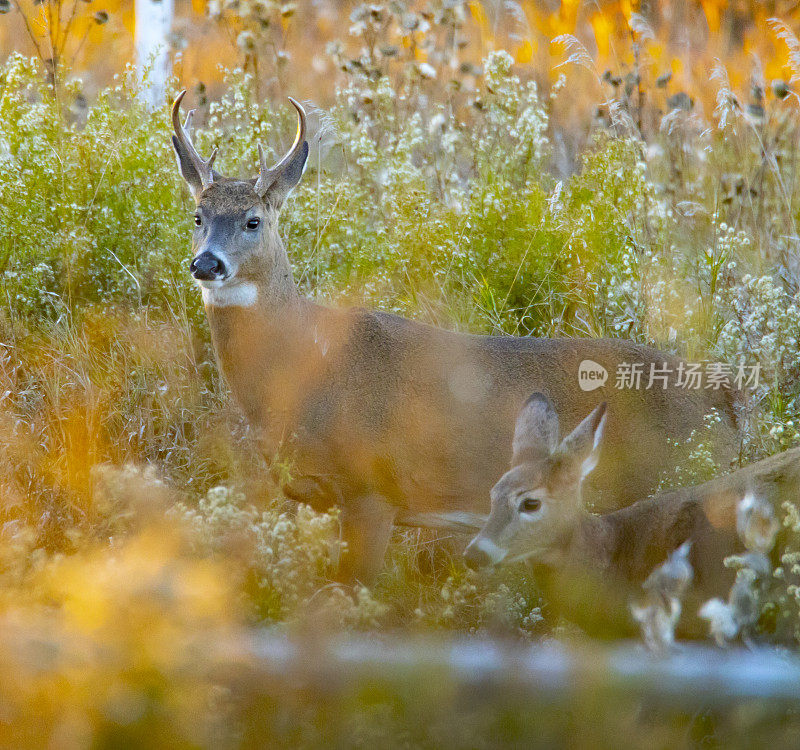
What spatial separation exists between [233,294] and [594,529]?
208 centimetres

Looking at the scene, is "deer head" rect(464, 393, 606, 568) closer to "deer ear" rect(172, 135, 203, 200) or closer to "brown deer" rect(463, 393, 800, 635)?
"brown deer" rect(463, 393, 800, 635)

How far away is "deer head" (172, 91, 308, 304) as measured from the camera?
522 centimetres

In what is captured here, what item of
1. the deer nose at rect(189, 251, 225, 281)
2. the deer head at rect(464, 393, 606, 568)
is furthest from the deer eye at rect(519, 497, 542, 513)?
the deer nose at rect(189, 251, 225, 281)

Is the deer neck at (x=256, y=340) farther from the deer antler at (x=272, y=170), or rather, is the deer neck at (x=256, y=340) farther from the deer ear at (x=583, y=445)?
the deer ear at (x=583, y=445)

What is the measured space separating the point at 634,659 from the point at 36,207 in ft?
16.7

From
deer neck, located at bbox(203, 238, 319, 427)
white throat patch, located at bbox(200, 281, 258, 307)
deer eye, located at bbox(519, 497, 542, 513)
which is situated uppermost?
white throat patch, located at bbox(200, 281, 258, 307)

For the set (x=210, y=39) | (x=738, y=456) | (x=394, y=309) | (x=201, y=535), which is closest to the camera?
(x=201, y=535)

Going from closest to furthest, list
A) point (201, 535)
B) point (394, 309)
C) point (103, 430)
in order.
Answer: point (201, 535)
point (103, 430)
point (394, 309)

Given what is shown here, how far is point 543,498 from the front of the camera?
167 inches

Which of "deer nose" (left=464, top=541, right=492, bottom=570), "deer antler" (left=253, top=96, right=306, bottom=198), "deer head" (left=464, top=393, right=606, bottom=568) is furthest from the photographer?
"deer antler" (left=253, top=96, right=306, bottom=198)

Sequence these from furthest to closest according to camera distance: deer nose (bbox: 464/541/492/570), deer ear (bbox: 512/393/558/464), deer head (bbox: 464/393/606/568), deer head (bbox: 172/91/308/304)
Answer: deer head (bbox: 172/91/308/304), deer ear (bbox: 512/393/558/464), deer head (bbox: 464/393/606/568), deer nose (bbox: 464/541/492/570)

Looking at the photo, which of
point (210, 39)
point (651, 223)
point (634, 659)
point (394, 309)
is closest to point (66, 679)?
point (634, 659)

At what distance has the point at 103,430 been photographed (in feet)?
19.4

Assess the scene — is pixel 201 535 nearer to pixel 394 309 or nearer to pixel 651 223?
pixel 394 309
